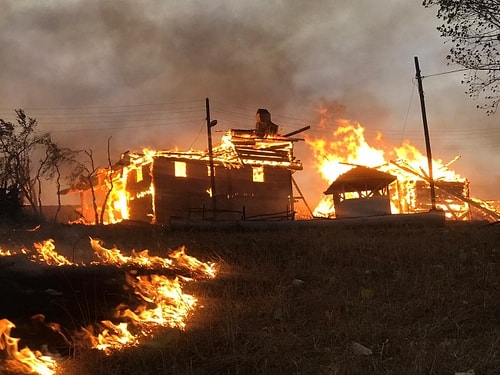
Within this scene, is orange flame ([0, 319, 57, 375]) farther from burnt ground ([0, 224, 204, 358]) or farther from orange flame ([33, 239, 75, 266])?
orange flame ([33, 239, 75, 266])

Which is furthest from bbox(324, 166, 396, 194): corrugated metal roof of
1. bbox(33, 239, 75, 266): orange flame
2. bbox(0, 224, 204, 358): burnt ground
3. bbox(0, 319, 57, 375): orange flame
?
bbox(0, 319, 57, 375): orange flame

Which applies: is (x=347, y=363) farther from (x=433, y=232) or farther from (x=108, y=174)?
(x=108, y=174)

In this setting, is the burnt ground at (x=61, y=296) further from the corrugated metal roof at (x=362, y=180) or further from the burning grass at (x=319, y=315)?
the corrugated metal roof at (x=362, y=180)

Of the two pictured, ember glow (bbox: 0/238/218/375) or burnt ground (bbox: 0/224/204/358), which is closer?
ember glow (bbox: 0/238/218/375)

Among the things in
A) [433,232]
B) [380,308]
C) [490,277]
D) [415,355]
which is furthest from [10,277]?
[433,232]

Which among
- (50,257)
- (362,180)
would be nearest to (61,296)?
(50,257)

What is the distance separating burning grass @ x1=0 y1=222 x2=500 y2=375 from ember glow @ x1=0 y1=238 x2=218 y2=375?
213 mm

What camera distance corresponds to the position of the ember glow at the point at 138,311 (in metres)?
5.35

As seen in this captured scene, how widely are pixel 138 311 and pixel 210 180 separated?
29164mm

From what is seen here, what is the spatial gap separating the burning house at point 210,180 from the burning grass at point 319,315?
21580 millimetres

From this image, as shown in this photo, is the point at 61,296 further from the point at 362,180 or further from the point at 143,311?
the point at 362,180

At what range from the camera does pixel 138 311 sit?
7.05 metres

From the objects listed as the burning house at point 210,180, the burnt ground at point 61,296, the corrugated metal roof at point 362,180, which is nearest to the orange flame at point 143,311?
the burnt ground at point 61,296

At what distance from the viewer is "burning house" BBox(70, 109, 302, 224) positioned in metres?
33.9
